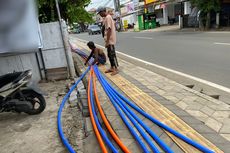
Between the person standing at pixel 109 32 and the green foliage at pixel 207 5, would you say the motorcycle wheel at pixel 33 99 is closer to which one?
the person standing at pixel 109 32

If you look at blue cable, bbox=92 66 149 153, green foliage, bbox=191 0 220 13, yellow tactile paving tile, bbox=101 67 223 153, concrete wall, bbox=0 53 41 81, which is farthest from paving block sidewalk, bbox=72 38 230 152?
green foliage, bbox=191 0 220 13

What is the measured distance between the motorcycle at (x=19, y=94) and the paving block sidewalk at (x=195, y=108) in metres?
2.15

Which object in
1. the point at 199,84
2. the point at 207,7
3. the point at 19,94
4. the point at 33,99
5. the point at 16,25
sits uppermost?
the point at 207,7

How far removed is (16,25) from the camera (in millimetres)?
3176

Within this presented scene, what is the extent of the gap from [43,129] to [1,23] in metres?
1.94

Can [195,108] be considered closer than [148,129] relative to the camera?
No

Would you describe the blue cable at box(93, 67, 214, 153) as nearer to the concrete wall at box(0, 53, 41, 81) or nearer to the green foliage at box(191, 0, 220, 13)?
the concrete wall at box(0, 53, 41, 81)

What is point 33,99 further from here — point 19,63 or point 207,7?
point 207,7

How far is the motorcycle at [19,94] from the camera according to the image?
4.39m

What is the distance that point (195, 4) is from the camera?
21.6 metres

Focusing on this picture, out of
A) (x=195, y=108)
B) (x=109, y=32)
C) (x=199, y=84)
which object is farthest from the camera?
(x=109, y=32)

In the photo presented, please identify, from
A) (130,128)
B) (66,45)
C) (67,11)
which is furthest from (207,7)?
(130,128)

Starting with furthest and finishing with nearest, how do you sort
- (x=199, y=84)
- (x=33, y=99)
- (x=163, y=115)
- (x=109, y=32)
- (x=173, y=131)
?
(x=109, y=32), (x=199, y=84), (x=33, y=99), (x=163, y=115), (x=173, y=131)

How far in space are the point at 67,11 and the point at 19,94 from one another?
18.5 ft
